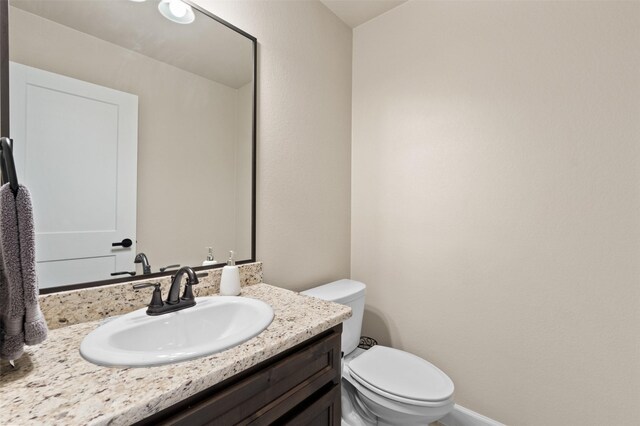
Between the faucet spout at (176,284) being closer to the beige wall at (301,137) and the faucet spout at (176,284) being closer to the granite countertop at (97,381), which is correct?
the granite countertop at (97,381)

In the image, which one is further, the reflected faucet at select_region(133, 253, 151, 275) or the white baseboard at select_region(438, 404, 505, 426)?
the white baseboard at select_region(438, 404, 505, 426)

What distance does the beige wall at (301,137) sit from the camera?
147cm

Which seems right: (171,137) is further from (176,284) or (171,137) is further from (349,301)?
(349,301)

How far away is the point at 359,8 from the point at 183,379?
2.21 m

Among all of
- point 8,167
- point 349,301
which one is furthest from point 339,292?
point 8,167

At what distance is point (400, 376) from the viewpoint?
133 cm

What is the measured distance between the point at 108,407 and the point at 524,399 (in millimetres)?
1767

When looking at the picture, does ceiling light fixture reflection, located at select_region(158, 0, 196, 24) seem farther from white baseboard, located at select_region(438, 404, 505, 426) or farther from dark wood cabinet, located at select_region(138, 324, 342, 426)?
white baseboard, located at select_region(438, 404, 505, 426)

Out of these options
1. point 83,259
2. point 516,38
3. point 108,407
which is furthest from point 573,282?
point 83,259

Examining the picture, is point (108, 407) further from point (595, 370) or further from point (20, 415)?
point (595, 370)

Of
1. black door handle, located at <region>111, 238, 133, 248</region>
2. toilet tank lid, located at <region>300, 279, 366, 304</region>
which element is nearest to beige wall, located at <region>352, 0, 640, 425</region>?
toilet tank lid, located at <region>300, 279, 366, 304</region>

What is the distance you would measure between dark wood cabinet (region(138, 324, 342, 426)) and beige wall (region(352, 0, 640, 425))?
98 centimetres

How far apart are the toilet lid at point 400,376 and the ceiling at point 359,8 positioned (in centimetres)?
215

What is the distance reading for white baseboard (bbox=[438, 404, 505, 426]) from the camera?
1.50 metres
